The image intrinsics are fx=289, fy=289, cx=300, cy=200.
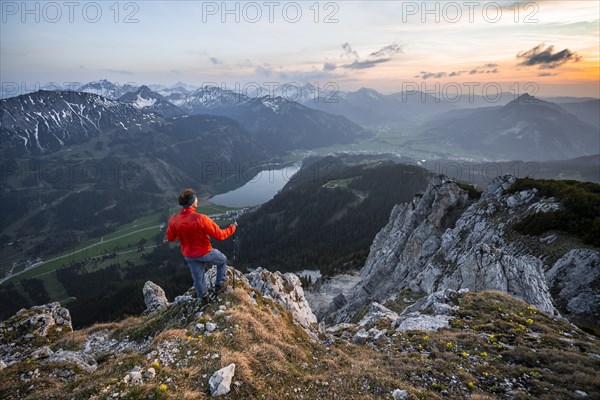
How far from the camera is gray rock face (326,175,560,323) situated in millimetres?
Answer: 27000

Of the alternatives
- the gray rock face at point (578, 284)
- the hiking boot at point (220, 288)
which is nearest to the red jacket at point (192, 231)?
the hiking boot at point (220, 288)

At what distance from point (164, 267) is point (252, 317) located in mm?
185617

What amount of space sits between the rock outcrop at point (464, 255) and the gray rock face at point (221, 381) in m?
25.1

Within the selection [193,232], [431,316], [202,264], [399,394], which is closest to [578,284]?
[431,316]

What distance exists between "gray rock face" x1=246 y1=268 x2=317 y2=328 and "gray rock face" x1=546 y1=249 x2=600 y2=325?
945 inches

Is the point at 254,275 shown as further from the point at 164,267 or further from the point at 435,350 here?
the point at 164,267

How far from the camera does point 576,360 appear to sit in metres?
12.7

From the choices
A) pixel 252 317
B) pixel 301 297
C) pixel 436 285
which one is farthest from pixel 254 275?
pixel 252 317

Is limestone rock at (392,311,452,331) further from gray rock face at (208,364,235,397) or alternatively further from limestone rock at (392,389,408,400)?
gray rock face at (208,364,235,397)

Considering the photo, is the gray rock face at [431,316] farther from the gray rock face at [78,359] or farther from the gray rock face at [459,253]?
the gray rock face at [78,359]

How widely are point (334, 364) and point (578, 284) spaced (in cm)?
2484

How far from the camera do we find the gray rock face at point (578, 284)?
888 inches

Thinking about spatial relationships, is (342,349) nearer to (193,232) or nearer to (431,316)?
(431,316)

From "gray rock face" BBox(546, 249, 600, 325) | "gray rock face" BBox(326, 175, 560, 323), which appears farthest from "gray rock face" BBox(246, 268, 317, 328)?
"gray rock face" BBox(546, 249, 600, 325)
